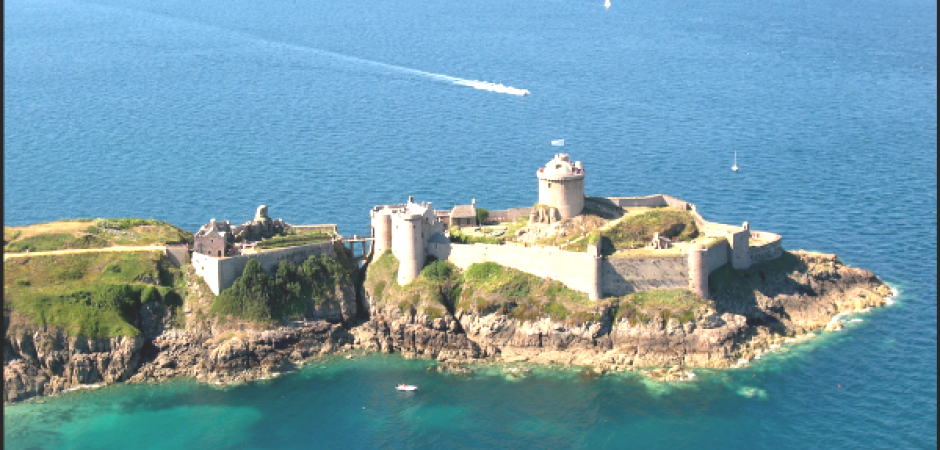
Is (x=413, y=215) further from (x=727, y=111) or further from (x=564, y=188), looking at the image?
(x=727, y=111)

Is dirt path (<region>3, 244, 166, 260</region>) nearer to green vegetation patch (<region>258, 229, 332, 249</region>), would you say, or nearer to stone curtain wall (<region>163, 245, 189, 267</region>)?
stone curtain wall (<region>163, 245, 189, 267</region>)

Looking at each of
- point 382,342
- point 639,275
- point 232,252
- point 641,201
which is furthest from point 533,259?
point 232,252

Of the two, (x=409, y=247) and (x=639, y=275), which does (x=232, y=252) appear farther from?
(x=639, y=275)


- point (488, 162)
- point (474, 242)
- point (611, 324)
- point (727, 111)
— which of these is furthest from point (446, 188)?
point (727, 111)

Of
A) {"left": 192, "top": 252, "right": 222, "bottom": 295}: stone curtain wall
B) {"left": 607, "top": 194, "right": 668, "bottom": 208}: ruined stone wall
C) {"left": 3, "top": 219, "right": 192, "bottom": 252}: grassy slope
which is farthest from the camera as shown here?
{"left": 607, "top": 194, "right": 668, "bottom": 208}: ruined stone wall

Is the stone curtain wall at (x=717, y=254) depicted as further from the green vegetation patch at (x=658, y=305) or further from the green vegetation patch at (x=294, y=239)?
the green vegetation patch at (x=294, y=239)

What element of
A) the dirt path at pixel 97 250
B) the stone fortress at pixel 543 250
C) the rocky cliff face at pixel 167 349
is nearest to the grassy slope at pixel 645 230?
the stone fortress at pixel 543 250

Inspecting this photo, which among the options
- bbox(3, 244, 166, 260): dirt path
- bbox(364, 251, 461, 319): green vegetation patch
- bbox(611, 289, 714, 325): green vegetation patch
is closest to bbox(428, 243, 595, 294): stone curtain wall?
bbox(364, 251, 461, 319): green vegetation patch
